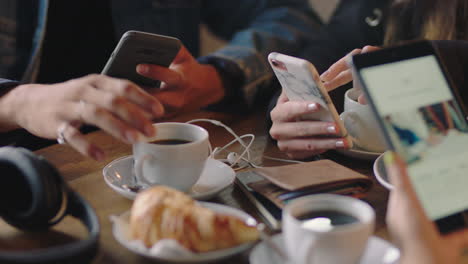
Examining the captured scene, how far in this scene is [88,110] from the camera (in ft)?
2.27

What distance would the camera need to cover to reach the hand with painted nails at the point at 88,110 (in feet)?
2.18

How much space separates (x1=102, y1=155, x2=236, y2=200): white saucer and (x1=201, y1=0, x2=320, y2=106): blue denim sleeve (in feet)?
1.79

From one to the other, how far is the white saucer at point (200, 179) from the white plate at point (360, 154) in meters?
0.23

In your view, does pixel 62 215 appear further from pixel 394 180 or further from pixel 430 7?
pixel 430 7

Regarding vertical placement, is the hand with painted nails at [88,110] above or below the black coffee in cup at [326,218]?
above

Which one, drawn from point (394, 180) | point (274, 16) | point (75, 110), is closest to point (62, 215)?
point (75, 110)

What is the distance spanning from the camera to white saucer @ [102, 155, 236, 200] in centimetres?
72

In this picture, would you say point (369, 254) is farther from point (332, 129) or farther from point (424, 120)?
point (332, 129)

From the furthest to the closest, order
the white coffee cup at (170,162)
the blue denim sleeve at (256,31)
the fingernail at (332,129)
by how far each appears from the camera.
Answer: the blue denim sleeve at (256,31) < the fingernail at (332,129) < the white coffee cup at (170,162)

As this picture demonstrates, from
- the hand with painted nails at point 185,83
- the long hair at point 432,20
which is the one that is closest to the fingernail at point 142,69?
the hand with painted nails at point 185,83

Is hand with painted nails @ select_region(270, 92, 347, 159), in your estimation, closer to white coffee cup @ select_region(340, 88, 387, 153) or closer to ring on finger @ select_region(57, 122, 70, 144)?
white coffee cup @ select_region(340, 88, 387, 153)

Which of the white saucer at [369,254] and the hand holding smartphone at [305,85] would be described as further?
the hand holding smartphone at [305,85]

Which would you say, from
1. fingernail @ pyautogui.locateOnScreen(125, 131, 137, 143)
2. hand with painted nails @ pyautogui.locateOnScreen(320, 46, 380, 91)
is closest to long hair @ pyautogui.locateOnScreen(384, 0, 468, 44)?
hand with painted nails @ pyautogui.locateOnScreen(320, 46, 380, 91)

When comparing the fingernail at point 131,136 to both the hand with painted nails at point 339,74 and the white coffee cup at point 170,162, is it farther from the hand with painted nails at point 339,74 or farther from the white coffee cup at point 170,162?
the hand with painted nails at point 339,74
